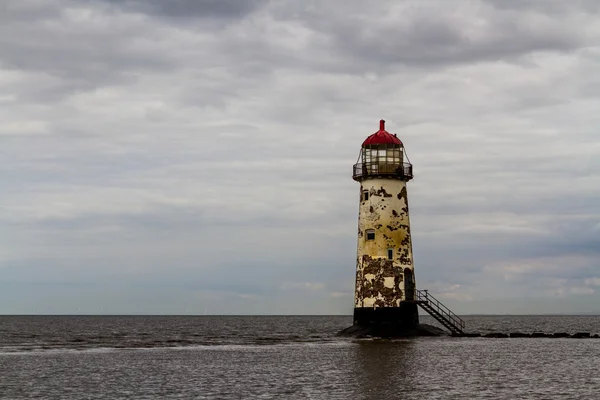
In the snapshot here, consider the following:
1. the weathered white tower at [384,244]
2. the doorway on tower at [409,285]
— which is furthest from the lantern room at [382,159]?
the doorway on tower at [409,285]

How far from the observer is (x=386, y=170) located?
189 ft

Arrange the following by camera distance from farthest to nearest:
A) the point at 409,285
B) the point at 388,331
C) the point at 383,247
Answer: the point at 409,285 < the point at 383,247 < the point at 388,331

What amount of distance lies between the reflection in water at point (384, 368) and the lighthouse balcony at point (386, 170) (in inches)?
458

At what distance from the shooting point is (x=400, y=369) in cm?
3766

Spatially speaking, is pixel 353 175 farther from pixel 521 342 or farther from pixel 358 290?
pixel 521 342

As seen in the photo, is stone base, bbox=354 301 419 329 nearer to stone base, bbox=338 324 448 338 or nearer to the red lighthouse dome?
stone base, bbox=338 324 448 338

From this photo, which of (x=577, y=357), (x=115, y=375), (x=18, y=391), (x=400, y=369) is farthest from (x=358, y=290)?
(x=18, y=391)

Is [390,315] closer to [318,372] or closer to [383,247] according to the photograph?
[383,247]

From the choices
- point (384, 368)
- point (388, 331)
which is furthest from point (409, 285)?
point (384, 368)

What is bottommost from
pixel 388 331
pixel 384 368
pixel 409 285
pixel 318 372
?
pixel 318 372

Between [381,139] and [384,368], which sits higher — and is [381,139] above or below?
above

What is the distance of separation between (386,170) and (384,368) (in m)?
21.8

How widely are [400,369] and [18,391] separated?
16.3 metres

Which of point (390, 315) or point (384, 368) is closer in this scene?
point (384, 368)
